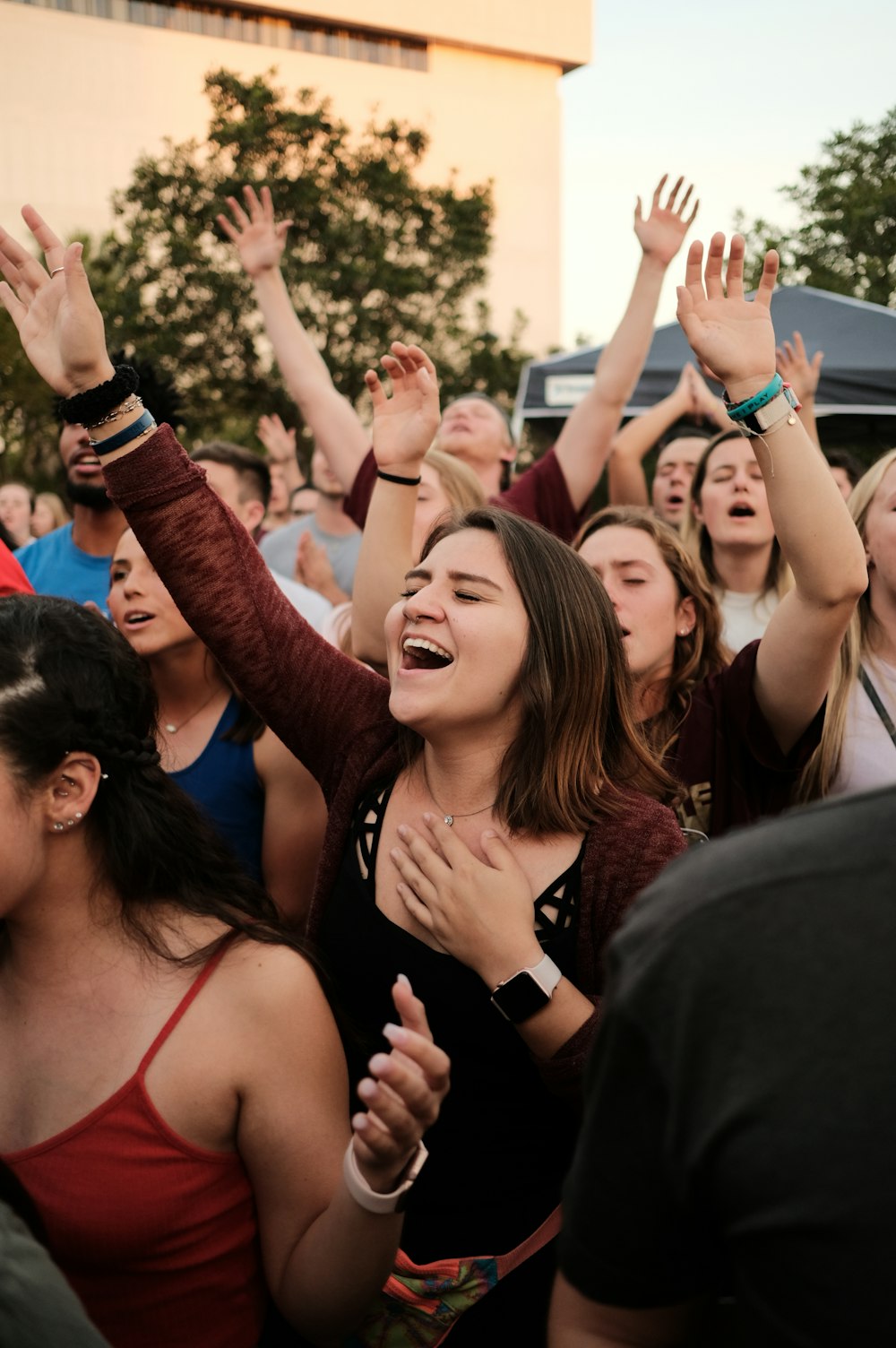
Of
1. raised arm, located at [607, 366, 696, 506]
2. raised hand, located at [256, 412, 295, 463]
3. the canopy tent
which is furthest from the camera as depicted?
the canopy tent

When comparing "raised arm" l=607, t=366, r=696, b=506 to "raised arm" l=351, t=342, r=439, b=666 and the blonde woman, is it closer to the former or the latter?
the blonde woman

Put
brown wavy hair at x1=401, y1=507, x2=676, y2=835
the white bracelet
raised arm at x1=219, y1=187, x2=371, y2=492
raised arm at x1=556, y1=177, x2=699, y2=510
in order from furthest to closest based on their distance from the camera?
raised arm at x1=219, y1=187, x2=371, y2=492
raised arm at x1=556, y1=177, x2=699, y2=510
brown wavy hair at x1=401, y1=507, x2=676, y2=835
the white bracelet

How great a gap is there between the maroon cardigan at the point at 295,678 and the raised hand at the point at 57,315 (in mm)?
167

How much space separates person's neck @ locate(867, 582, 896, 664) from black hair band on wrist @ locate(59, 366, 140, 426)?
1.78m

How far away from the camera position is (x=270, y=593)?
2205 millimetres

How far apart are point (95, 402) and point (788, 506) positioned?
3.84ft

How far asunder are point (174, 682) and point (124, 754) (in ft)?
3.94

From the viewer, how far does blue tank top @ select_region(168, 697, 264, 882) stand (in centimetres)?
282

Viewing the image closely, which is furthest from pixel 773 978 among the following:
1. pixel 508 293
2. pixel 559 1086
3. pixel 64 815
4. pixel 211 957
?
pixel 508 293

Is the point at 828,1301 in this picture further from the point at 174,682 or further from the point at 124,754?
the point at 174,682

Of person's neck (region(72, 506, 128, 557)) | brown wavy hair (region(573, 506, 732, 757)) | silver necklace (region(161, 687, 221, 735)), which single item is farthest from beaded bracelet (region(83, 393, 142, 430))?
person's neck (region(72, 506, 128, 557))

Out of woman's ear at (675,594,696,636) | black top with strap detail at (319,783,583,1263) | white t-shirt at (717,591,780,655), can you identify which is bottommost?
black top with strap detail at (319,783,583,1263)

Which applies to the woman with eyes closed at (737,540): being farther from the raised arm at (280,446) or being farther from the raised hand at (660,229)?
the raised arm at (280,446)

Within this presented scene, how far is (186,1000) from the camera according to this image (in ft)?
5.78
